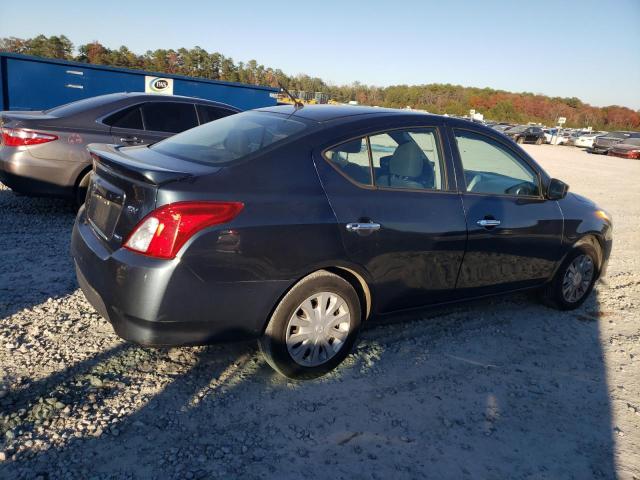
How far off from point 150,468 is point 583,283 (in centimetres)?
421

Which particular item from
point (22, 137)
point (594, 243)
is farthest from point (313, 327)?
point (22, 137)

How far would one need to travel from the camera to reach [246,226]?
8.89 ft

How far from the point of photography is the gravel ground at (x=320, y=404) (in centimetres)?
245

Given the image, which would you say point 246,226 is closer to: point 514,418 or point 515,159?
point 514,418

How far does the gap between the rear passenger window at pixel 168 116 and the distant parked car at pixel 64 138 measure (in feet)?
0.06

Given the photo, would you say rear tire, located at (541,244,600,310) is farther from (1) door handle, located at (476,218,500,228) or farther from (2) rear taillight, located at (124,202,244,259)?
(2) rear taillight, located at (124,202,244,259)

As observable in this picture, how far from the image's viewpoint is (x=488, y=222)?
3793 millimetres

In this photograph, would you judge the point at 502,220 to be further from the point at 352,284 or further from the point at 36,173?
the point at 36,173

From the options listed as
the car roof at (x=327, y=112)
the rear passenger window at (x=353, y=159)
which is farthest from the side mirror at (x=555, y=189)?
the rear passenger window at (x=353, y=159)

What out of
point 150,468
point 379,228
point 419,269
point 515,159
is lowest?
point 150,468

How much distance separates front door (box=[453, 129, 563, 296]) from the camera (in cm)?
379

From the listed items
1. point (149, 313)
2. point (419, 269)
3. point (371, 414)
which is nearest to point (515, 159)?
point (419, 269)

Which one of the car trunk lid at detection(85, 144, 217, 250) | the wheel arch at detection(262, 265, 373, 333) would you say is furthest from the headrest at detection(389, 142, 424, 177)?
the car trunk lid at detection(85, 144, 217, 250)

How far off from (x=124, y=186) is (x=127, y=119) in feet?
12.8
